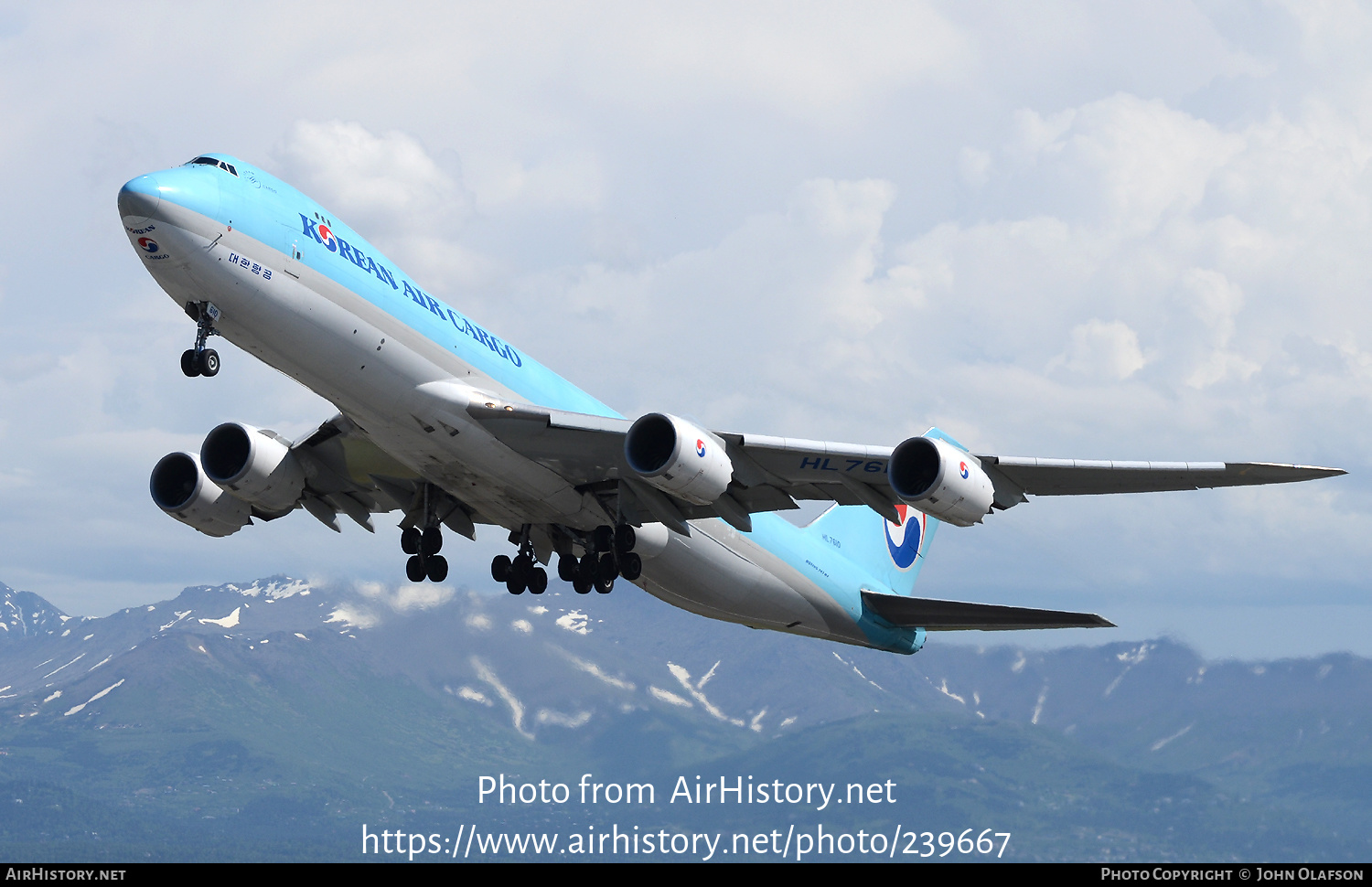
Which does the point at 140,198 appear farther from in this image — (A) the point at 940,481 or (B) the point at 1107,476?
(B) the point at 1107,476

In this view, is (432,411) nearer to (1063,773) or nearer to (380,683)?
(1063,773)

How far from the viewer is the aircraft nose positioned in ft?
66.2

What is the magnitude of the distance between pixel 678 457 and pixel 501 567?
8.07 metres

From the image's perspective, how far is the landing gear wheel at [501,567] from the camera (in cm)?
2972

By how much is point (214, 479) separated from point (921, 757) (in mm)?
156791

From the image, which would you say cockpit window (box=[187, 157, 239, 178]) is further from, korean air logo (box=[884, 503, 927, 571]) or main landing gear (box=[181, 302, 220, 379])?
korean air logo (box=[884, 503, 927, 571])

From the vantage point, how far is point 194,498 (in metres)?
A: 28.7

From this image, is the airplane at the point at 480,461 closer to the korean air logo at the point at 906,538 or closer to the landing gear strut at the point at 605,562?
the landing gear strut at the point at 605,562

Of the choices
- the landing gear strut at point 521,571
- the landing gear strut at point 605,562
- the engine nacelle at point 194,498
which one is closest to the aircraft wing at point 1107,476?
the landing gear strut at point 605,562

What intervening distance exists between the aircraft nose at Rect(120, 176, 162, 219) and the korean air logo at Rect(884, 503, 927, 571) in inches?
859

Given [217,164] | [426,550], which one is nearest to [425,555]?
[426,550]

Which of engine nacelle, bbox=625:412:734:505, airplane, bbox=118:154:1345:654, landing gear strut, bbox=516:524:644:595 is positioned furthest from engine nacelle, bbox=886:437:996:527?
landing gear strut, bbox=516:524:644:595

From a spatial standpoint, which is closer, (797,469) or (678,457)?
(678,457)

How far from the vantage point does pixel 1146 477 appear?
79.5 ft
